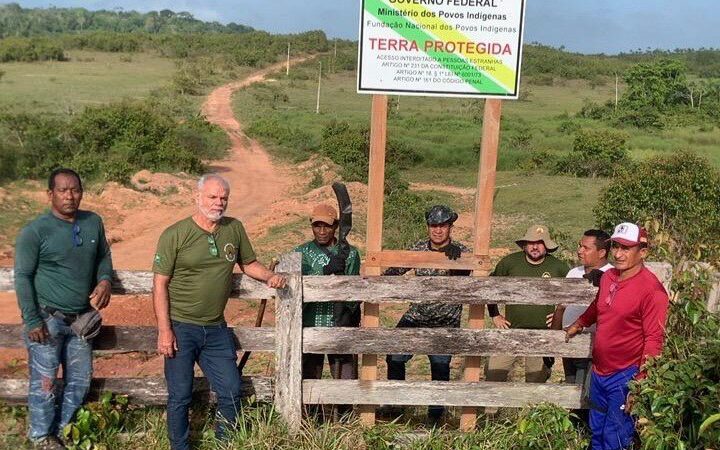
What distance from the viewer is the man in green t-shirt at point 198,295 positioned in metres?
3.75

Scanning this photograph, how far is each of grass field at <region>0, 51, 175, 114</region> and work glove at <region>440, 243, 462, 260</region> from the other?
3025cm

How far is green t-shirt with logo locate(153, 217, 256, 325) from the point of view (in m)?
3.73

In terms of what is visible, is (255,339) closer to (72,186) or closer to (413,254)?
(413,254)

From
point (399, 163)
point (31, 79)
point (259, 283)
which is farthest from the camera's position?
point (31, 79)

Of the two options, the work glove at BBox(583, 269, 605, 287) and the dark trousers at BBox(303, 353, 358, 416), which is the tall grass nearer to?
the dark trousers at BBox(303, 353, 358, 416)

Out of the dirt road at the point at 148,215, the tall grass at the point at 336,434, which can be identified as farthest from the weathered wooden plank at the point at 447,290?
the dirt road at the point at 148,215

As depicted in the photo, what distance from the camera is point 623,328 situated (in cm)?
380

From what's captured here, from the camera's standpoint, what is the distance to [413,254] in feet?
14.1

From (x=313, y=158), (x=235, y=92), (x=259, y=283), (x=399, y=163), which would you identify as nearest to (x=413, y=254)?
(x=259, y=283)

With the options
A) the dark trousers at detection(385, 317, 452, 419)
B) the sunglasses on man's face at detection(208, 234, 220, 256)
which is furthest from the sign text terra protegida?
the dark trousers at detection(385, 317, 452, 419)

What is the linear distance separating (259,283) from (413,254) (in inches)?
37.9

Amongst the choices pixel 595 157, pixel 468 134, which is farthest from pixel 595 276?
pixel 468 134

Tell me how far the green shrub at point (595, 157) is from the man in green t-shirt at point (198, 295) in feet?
77.5

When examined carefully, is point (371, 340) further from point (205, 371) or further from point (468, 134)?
point (468, 134)
